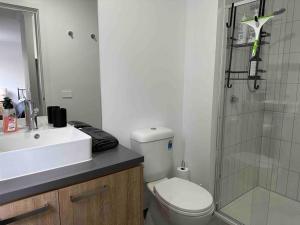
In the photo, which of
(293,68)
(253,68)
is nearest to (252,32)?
(253,68)

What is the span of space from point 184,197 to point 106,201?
0.60 metres

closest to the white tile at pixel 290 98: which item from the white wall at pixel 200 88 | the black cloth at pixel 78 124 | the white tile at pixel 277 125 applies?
the white tile at pixel 277 125

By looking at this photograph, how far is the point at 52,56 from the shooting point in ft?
4.75

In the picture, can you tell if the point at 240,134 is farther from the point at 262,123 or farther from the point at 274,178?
the point at 274,178

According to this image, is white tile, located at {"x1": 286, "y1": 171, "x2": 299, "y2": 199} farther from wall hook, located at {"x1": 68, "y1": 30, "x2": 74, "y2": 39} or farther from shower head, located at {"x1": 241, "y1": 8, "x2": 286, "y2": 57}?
wall hook, located at {"x1": 68, "y1": 30, "x2": 74, "y2": 39}

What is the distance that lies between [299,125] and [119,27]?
6.17 ft

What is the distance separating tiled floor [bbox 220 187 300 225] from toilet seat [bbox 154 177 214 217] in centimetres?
70

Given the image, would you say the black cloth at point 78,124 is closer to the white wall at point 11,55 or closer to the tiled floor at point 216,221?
the white wall at point 11,55

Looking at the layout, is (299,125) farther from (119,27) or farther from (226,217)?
(119,27)

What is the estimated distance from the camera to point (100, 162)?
1.18 m

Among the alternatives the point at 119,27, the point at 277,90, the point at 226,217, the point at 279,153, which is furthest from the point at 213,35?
the point at 226,217

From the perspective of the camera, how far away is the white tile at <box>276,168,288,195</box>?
2246 mm

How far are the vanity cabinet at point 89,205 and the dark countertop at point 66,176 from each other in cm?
3

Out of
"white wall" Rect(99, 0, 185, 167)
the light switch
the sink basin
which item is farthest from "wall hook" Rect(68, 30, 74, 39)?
the sink basin
